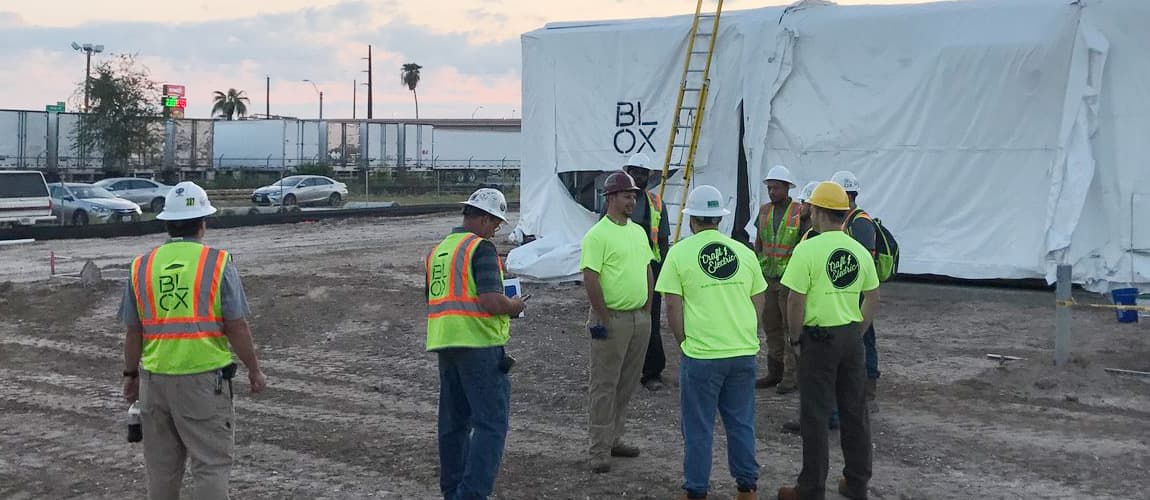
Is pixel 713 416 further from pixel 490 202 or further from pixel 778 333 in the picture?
pixel 778 333

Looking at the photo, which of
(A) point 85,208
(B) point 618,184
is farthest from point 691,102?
(A) point 85,208

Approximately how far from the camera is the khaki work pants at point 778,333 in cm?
927

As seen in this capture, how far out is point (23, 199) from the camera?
84.7ft

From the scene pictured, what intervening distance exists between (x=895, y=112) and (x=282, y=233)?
15840mm

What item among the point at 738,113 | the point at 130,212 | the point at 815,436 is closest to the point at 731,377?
the point at 815,436

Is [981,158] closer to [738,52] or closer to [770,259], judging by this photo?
[738,52]

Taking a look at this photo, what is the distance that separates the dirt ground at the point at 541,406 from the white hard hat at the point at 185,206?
2.11 meters

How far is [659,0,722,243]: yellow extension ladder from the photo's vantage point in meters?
16.1

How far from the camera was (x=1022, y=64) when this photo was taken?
1386 centimetres

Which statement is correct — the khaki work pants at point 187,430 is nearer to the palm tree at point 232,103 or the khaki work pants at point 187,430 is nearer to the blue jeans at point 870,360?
the blue jeans at point 870,360

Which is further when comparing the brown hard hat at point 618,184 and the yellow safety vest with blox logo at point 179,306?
the brown hard hat at point 618,184

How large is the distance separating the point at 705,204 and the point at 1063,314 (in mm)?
5558

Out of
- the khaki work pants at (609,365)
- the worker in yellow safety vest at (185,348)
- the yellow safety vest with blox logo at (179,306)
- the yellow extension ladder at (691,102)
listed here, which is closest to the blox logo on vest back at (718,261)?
the khaki work pants at (609,365)

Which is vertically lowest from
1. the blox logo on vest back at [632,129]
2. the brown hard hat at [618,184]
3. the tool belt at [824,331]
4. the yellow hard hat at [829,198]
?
the tool belt at [824,331]
